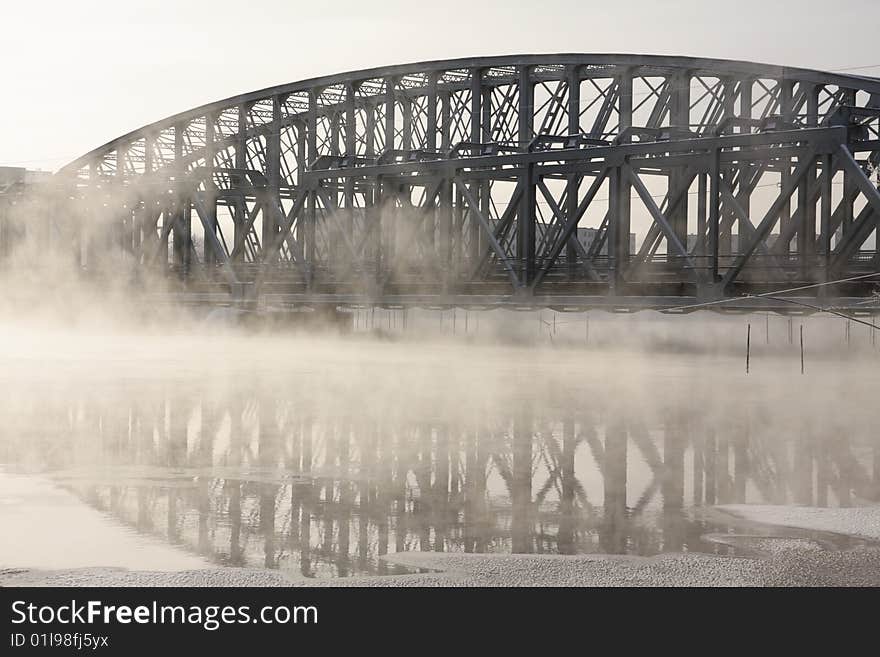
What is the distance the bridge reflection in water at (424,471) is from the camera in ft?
53.3

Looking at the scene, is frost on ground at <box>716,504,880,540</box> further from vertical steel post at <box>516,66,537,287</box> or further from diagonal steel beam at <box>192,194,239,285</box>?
diagonal steel beam at <box>192,194,239,285</box>

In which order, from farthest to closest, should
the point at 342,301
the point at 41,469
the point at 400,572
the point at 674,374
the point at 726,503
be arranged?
the point at 342,301 < the point at 674,374 < the point at 41,469 < the point at 726,503 < the point at 400,572

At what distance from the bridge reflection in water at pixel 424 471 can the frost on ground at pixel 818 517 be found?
0.58m

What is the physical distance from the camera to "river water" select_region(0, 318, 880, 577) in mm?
16047

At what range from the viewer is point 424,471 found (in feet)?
70.1

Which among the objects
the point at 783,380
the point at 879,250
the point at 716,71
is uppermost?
the point at 716,71

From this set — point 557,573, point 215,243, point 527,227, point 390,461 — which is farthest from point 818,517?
point 215,243

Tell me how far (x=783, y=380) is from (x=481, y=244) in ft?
104

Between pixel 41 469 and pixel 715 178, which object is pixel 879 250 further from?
pixel 41 469

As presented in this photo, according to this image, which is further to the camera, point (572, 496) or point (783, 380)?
point (783, 380)

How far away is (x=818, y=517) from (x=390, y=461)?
744 centimetres

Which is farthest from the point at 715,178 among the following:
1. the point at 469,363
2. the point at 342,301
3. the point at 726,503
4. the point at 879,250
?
the point at 726,503

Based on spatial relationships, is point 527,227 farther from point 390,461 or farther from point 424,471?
point 424,471

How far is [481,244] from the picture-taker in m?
74.6
